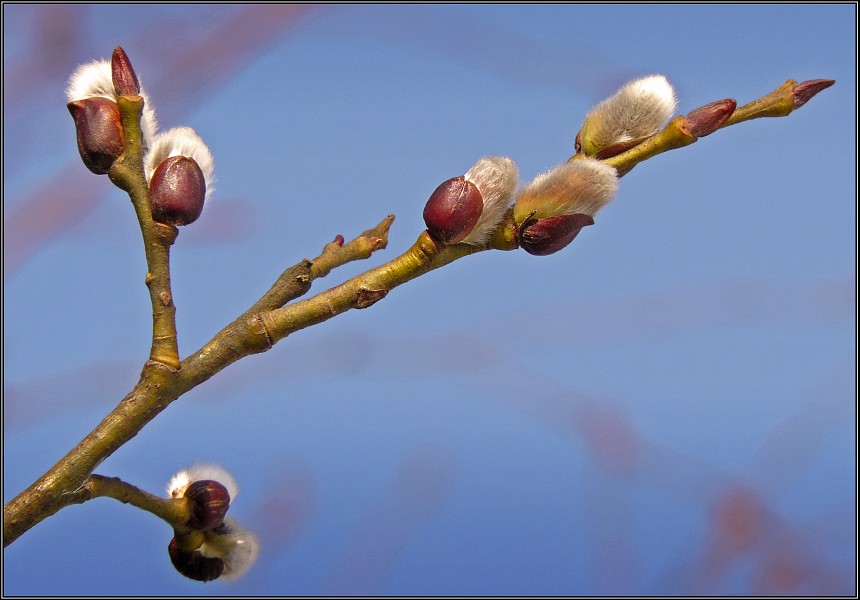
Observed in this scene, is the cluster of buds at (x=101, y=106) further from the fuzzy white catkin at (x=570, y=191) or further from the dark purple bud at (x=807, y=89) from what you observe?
the dark purple bud at (x=807, y=89)

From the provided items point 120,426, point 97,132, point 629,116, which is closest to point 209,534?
point 120,426

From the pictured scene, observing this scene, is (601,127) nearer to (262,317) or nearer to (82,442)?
(262,317)

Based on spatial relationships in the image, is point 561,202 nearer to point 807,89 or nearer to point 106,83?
point 807,89

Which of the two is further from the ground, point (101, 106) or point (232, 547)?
point (101, 106)

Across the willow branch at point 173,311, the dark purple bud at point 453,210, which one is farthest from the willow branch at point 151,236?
the dark purple bud at point 453,210

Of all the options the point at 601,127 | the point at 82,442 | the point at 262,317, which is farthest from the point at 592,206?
the point at 82,442

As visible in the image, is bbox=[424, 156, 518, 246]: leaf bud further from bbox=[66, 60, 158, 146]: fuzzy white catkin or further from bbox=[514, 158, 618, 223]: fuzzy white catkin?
bbox=[66, 60, 158, 146]: fuzzy white catkin

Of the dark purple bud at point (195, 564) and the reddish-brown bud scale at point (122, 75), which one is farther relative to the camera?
the dark purple bud at point (195, 564)
